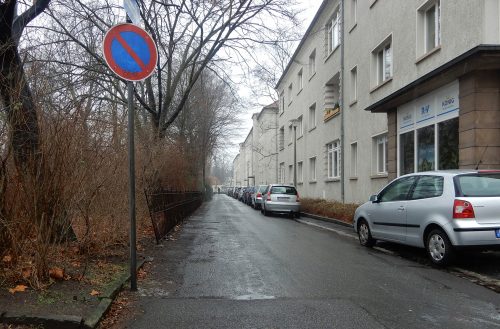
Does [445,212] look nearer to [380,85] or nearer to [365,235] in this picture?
[365,235]

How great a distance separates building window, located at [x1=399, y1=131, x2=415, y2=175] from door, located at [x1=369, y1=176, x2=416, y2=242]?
15.4 feet

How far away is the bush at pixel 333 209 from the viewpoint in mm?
16875

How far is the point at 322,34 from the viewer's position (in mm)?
25875

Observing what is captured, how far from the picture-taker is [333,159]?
78.4 ft

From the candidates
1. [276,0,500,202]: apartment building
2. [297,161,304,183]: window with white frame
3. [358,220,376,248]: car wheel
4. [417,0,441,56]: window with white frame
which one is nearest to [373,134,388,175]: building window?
[276,0,500,202]: apartment building

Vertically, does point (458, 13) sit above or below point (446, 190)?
above

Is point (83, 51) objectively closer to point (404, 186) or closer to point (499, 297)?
point (404, 186)

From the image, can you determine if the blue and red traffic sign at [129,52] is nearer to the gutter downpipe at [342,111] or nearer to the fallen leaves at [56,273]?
the fallen leaves at [56,273]

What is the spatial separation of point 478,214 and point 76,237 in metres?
6.01

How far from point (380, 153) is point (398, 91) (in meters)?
4.49

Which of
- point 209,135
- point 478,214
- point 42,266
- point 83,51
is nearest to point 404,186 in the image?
point 478,214

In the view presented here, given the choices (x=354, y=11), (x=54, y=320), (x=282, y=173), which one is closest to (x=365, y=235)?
(x=54, y=320)

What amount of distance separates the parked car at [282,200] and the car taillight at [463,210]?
1453 cm

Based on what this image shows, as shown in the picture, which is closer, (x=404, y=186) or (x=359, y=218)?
(x=404, y=186)
